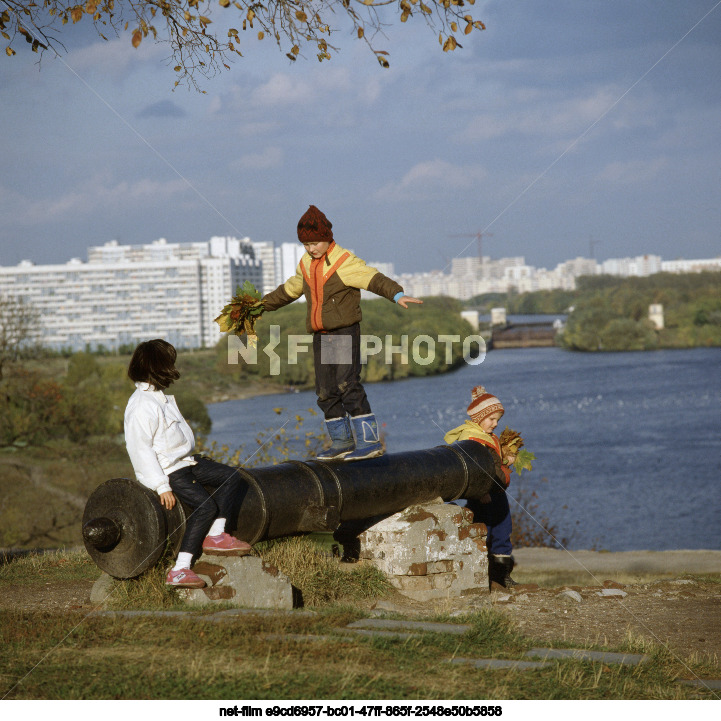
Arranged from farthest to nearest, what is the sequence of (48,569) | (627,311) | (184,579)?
(627,311), (48,569), (184,579)

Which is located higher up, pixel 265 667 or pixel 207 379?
pixel 265 667

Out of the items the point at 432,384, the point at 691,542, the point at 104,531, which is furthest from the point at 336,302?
the point at 432,384

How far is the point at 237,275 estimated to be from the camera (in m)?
73.2

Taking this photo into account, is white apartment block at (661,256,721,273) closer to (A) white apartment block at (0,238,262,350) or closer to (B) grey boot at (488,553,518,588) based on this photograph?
(A) white apartment block at (0,238,262,350)

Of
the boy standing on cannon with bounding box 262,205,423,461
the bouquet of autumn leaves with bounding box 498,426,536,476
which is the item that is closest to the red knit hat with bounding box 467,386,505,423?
the bouquet of autumn leaves with bounding box 498,426,536,476

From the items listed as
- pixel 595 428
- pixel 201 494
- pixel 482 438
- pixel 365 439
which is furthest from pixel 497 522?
pixel 595 428

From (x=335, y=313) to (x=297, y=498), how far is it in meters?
1.21

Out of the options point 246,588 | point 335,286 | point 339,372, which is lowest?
Result: point 246,588

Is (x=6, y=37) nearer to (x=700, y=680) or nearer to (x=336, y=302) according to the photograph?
(x=336, y=302)

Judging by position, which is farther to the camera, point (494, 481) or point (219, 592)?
point (494, 481)

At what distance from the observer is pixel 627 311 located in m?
72.8

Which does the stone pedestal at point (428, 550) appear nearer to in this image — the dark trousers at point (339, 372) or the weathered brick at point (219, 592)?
the dark trousers at point (339, 372)

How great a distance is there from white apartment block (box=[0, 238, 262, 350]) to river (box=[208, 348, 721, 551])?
78.1ft

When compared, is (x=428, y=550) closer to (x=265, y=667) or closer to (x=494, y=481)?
(x=494, y=481)
